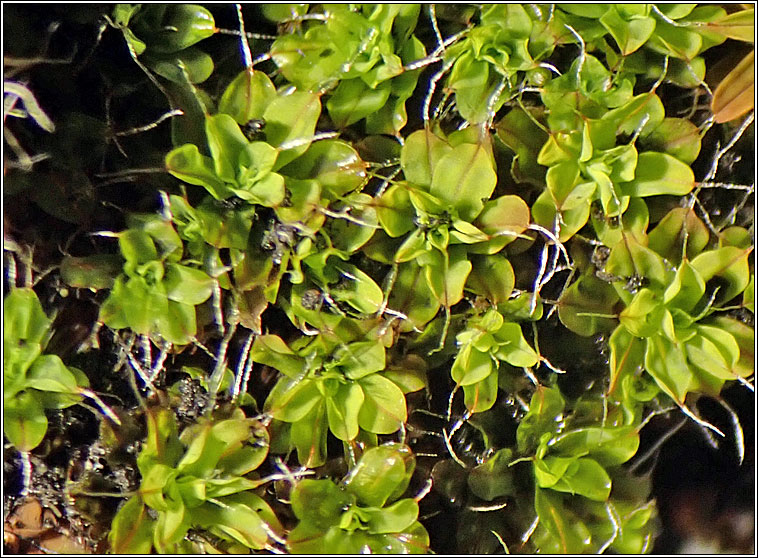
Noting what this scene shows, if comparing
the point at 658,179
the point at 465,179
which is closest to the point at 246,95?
the point at 465,179

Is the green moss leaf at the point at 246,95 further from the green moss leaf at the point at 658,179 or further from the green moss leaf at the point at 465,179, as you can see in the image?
the green moss leaf at the point at 658,179

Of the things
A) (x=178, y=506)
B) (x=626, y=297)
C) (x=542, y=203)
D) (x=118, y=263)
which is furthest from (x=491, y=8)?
(x=178, y=506)

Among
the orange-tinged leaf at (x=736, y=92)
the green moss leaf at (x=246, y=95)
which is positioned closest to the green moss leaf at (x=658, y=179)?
the orange-tinged leaf at (x=736, y=92)

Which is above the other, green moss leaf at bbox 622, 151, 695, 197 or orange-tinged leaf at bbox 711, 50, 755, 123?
orange-tinged leaf at bbox 711, 50, 755, 123

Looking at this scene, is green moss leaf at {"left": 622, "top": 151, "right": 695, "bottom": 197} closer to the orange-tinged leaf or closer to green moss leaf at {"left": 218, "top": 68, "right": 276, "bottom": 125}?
the orange-tinged leaf

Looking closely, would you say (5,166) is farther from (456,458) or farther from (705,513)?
(705,513)

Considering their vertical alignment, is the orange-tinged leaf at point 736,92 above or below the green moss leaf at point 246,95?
below

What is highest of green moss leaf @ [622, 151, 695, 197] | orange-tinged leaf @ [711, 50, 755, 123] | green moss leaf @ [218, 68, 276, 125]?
green moss leaf @ [218, 68, 276, 125]

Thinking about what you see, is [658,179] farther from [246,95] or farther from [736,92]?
[246,95]

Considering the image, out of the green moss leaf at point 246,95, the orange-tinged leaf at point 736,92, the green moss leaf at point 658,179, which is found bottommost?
the green moss leaf at point 658,179

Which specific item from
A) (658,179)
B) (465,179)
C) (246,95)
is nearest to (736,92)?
(658,179)

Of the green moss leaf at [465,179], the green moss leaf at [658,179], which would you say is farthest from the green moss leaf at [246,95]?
the green moss leaf at [658,179]

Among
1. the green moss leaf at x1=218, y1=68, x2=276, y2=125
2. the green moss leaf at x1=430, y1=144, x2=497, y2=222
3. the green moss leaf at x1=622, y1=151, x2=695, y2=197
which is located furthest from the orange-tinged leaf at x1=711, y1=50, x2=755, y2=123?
the green moss leaf at x1=218, y1=68, x2=276, y2=125

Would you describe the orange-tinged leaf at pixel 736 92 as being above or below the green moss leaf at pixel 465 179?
above
